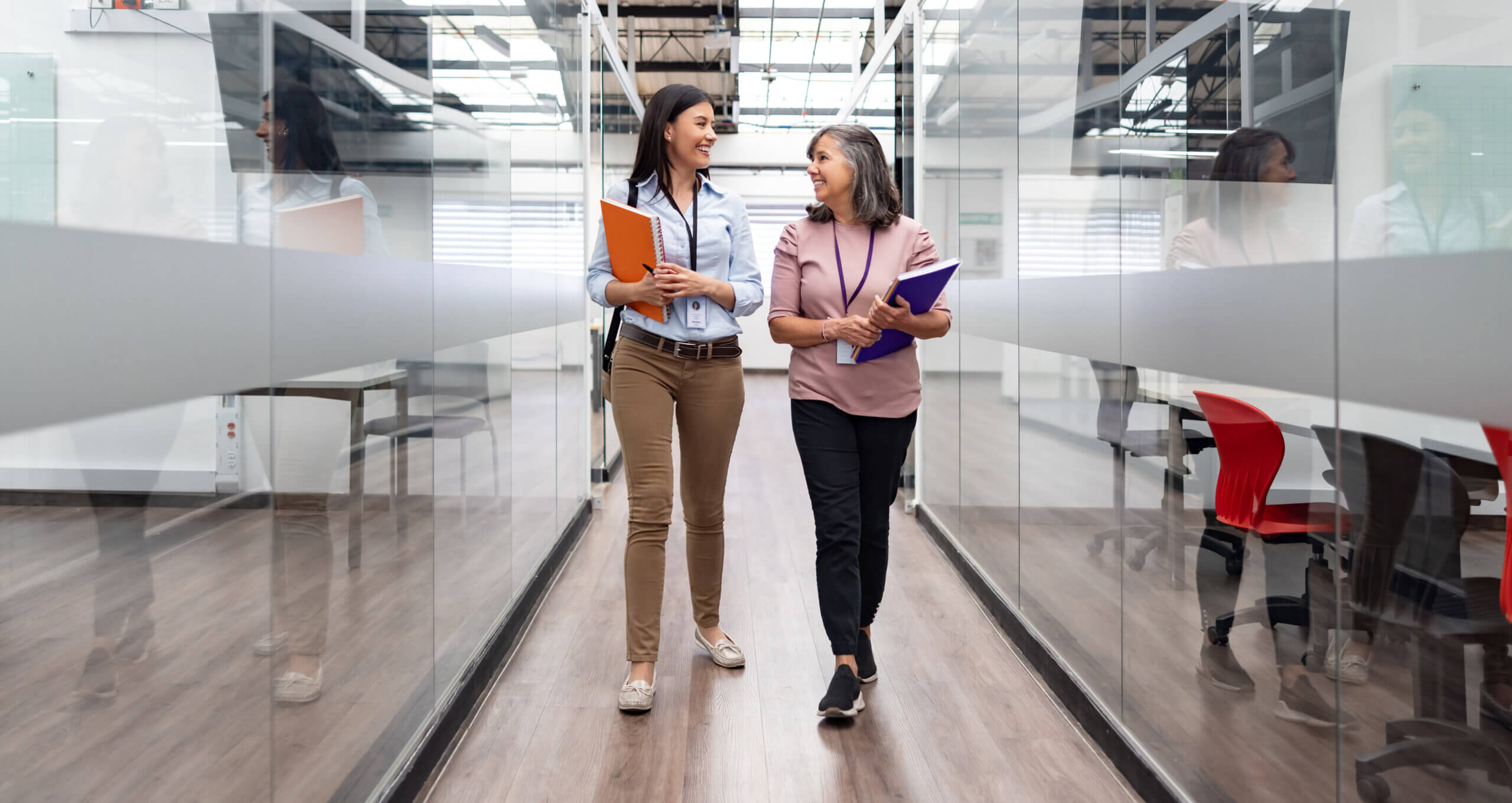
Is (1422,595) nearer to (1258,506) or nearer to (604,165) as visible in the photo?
(1258,506)

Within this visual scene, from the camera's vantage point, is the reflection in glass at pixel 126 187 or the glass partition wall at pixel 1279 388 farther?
the glass partition wall at pixel 1279 388

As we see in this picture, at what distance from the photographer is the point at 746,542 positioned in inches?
184

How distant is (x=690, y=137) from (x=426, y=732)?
158 centimetres

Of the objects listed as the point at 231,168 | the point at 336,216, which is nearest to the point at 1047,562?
the point at 336,216


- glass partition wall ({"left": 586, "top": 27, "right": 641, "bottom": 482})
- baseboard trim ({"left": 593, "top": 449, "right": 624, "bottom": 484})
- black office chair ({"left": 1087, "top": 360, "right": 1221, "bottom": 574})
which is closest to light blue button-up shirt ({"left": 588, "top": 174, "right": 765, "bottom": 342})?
black office chair ({"left": 1087, "top": 360, "right": 1221, "bottom": 574})

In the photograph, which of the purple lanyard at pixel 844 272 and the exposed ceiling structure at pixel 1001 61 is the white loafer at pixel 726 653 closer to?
the purple lanyard at pixel 844 272

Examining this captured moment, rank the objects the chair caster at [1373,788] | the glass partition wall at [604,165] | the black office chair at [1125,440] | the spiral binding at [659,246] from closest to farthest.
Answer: the chair caster at [1373,788] → the black office chair at [1125,440] → the spiral binding at [659,246] → the glass partition wall at [604,165]

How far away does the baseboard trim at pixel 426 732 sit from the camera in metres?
1.97

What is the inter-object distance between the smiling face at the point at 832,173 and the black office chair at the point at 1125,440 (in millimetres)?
756

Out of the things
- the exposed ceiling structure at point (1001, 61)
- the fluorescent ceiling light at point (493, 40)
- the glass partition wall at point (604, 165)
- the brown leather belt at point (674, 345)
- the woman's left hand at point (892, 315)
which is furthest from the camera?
the glass partition wall at point (604, 165)

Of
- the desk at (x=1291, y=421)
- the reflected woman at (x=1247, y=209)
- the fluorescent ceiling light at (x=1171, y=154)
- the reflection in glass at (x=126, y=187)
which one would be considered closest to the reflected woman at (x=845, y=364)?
the fluorescent ceiling light at (x=1171, y=154)

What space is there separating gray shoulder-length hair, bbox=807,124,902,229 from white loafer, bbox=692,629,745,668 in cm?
126

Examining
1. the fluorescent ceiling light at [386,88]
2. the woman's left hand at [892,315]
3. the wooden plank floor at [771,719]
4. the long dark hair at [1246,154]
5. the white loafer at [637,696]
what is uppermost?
the fluorescent ceiling light at [386,88]

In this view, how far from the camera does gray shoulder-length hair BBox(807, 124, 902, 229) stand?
8.41ft
